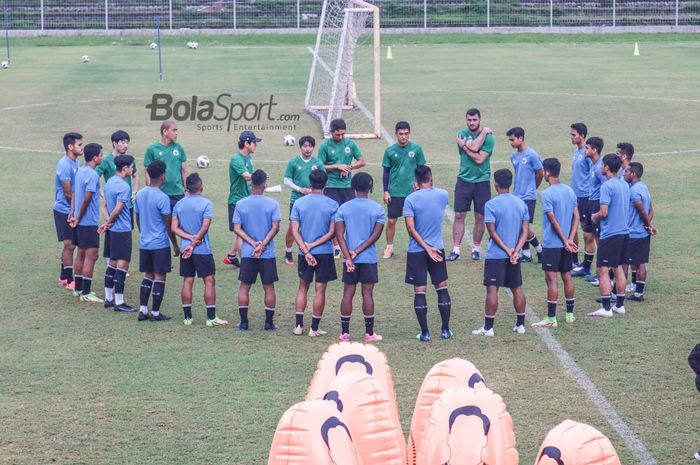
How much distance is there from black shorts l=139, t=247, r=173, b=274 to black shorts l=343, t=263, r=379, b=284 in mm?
2265

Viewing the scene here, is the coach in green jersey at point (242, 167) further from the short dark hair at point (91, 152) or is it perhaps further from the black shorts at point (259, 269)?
the black shorts at point (259, 269)

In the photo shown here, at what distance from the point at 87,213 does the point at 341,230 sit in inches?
146

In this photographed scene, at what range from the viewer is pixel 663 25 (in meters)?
57.1

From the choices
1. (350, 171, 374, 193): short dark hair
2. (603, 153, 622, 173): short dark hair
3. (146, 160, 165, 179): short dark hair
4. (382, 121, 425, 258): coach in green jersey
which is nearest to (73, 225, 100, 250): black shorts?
(146, 160, 165, 179): short dark hair

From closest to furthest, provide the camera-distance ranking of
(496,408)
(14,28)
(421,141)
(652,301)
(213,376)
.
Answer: (496,408)
(213,376)
(652,301)
(421,141)
(14,28)

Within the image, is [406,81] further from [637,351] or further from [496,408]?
[496,408]

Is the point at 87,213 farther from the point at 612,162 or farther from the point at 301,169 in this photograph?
the point at 612,162

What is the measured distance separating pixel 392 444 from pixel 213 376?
5032mm

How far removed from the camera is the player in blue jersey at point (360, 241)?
12.5 m

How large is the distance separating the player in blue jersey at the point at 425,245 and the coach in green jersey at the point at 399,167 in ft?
10.2

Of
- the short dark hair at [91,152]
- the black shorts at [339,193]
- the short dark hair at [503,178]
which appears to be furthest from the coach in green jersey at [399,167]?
the short dark hair at [91,152]

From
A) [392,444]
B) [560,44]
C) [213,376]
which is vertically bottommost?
[213,376]

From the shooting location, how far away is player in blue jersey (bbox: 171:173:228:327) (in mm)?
13031

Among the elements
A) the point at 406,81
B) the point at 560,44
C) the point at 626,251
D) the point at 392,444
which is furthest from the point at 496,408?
the point at 560,44
